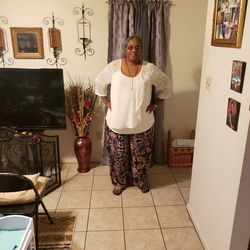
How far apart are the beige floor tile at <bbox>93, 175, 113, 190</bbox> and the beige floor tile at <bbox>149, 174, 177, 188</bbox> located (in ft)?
1.54

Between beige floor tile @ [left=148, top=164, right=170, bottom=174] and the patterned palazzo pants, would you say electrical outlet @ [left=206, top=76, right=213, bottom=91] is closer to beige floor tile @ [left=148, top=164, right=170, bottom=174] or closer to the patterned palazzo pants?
the patterned palazzo pants

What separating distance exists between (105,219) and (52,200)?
0.61 metres

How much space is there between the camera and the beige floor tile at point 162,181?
2.86 metres

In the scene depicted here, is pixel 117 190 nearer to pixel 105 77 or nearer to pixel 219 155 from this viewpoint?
pixel 105 77

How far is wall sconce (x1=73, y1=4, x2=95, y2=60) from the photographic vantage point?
280cm

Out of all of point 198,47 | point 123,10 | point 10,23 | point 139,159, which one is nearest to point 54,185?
point 139,159

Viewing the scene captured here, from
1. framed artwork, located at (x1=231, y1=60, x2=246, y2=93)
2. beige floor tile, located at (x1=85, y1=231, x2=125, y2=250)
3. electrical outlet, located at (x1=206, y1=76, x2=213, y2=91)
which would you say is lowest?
beige floor tile, located at (x1=85, y1=231, x2=125, y2=250)

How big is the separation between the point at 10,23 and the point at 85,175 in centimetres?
187

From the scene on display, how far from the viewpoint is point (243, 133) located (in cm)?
137

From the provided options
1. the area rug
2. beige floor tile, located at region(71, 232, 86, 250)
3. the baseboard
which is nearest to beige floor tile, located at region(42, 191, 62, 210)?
the area rug

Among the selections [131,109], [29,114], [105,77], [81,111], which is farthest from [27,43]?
[131,109]

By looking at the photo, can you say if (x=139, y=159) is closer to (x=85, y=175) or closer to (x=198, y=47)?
(x=85, y=175)

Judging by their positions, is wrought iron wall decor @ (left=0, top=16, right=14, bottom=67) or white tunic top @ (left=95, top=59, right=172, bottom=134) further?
wrought iron wall decor @ (left=0, top=16, right=14, bottom=67)

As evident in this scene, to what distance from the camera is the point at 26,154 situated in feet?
8.55
